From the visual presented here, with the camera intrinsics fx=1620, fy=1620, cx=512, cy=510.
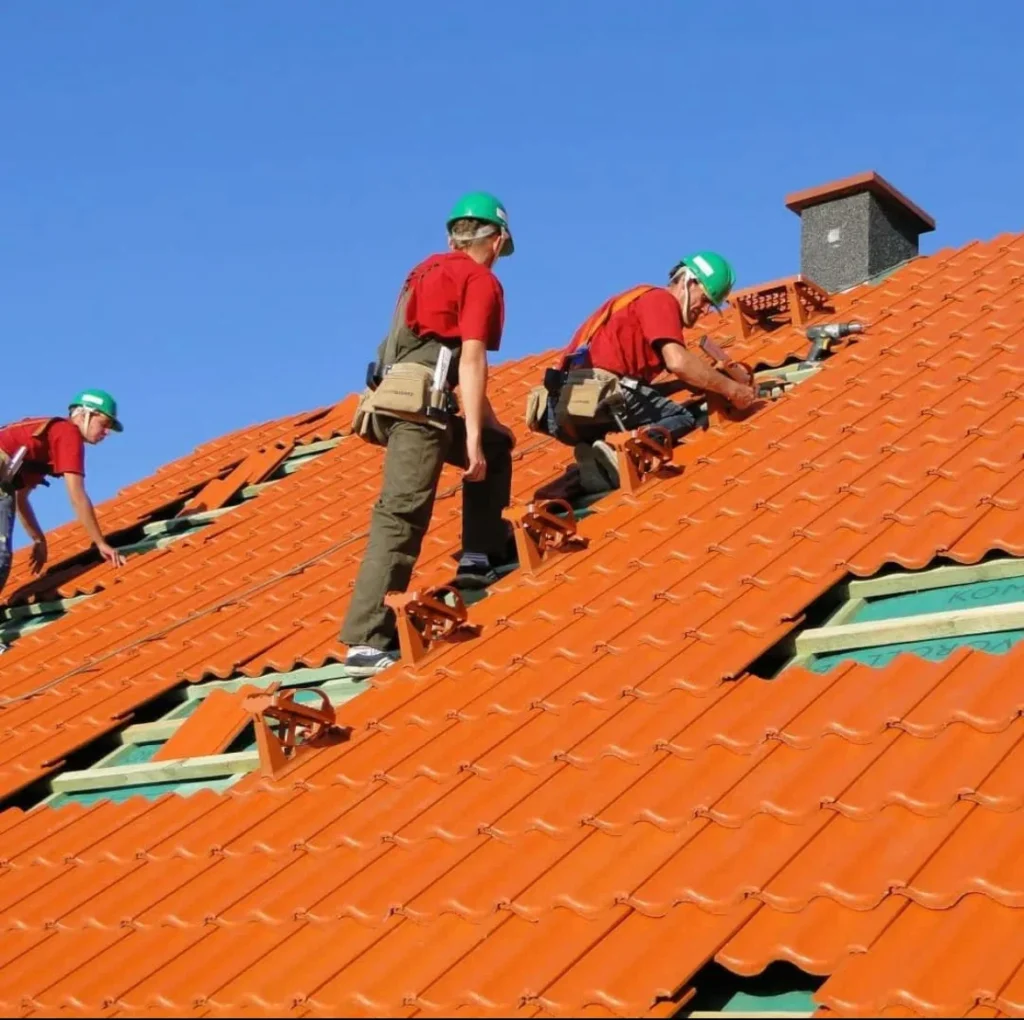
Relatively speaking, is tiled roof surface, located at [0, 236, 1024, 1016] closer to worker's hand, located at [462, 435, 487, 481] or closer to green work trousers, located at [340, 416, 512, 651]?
green work trousers, located at [340, 416, 512, 651]

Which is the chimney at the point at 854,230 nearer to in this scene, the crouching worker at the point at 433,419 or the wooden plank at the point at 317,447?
the wooden plank at the point at 317,447

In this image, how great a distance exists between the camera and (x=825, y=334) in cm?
814

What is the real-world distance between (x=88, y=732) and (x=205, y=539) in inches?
107

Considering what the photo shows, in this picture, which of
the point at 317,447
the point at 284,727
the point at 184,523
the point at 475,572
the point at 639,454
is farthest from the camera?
the point at 317,447

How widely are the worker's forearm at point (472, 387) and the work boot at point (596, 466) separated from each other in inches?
46.1

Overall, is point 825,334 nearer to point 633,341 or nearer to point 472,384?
point 633,341

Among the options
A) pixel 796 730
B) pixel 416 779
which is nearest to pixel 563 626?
pixel 416 779

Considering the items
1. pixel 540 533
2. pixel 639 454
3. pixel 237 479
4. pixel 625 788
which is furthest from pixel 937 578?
pixel 237 479

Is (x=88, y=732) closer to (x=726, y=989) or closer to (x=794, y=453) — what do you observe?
(x=794, y=453)

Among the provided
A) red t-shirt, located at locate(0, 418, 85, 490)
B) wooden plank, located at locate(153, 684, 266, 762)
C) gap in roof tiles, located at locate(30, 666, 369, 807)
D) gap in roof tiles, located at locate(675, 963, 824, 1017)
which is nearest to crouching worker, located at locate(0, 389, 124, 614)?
red t-shirt, located at locate(0, 418, 85, 490)

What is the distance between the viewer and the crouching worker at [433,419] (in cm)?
603

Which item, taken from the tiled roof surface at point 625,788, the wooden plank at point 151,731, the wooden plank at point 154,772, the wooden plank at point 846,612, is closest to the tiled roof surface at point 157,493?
the tiled roof surface at point 625,788

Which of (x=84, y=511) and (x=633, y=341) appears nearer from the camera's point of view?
(x=633, y=341)

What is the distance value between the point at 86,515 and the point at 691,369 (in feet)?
13.3
